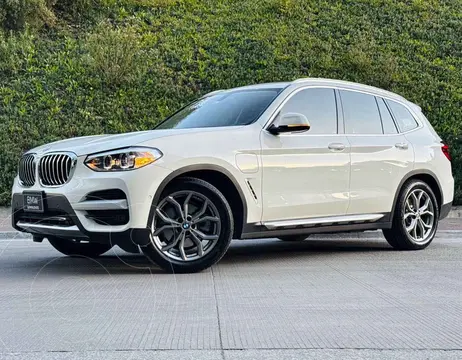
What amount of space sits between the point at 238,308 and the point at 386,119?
4.09 m

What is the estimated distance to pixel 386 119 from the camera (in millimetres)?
8711

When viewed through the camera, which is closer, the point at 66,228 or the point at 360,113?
the point at 66,228

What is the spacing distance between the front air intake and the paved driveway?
882 millimetres

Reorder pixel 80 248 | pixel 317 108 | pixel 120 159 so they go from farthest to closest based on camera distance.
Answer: pixel 80 248
pixel 317 108
pixel 120 159

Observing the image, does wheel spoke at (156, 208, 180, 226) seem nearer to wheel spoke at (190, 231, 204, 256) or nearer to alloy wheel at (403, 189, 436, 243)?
wheel spoke at (190, 231, 204, 256)

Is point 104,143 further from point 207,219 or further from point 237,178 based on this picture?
point 237,178

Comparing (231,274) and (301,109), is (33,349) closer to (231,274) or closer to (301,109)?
(231,274)

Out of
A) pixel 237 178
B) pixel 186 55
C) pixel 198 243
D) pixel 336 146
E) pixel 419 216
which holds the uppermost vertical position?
pixel 186 55

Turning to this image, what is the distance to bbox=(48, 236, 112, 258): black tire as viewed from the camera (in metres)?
7.99

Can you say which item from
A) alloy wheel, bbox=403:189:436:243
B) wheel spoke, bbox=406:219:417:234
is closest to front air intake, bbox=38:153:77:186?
alloy wheel, bbox=403:189:436:243

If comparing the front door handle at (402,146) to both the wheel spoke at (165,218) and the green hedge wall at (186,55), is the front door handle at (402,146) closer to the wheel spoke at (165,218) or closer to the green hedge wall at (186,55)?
the wheel spoke at (165,218)

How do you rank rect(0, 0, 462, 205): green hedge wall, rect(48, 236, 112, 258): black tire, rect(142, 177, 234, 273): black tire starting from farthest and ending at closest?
rect(0, 0, 462, 205): green hedge wall → rect(48, 236, 112, 258): black tire → rect(142, 177, 234, 273): black tire

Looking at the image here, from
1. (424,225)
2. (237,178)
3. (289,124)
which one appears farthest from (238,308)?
(424,225)

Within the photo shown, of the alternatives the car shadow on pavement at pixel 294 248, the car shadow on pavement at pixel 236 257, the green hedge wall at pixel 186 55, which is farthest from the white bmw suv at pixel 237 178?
the green hedge wall at pixel 186 55
